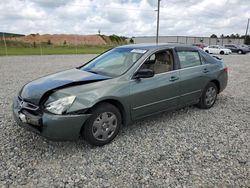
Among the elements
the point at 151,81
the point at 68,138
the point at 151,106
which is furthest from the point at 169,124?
the point at 68,138

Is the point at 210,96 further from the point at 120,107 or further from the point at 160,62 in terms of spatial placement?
the point at 120,107

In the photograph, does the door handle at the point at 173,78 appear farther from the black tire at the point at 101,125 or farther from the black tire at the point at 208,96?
the black tire at the point at 101,125

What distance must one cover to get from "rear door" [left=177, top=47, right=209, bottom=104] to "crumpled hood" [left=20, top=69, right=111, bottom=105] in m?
1.65

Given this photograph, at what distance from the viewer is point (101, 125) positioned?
3.27 meters

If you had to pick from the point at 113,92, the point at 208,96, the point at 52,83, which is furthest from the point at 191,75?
the point at 52,83

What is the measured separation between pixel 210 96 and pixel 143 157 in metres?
2.70

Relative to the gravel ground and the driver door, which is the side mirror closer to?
the driver door

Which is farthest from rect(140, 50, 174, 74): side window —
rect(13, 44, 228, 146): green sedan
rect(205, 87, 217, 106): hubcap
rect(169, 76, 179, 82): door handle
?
rect(205, 87, 217, 106): hubcap

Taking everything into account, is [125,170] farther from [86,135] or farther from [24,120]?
[24,120]

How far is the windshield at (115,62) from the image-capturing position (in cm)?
373

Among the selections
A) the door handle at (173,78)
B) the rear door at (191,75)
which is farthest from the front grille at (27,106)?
the rear door at (191,75)

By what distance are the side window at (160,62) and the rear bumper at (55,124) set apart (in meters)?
1.56

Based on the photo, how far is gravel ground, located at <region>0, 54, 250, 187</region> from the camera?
2596 millimetres

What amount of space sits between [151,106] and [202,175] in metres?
1.44
